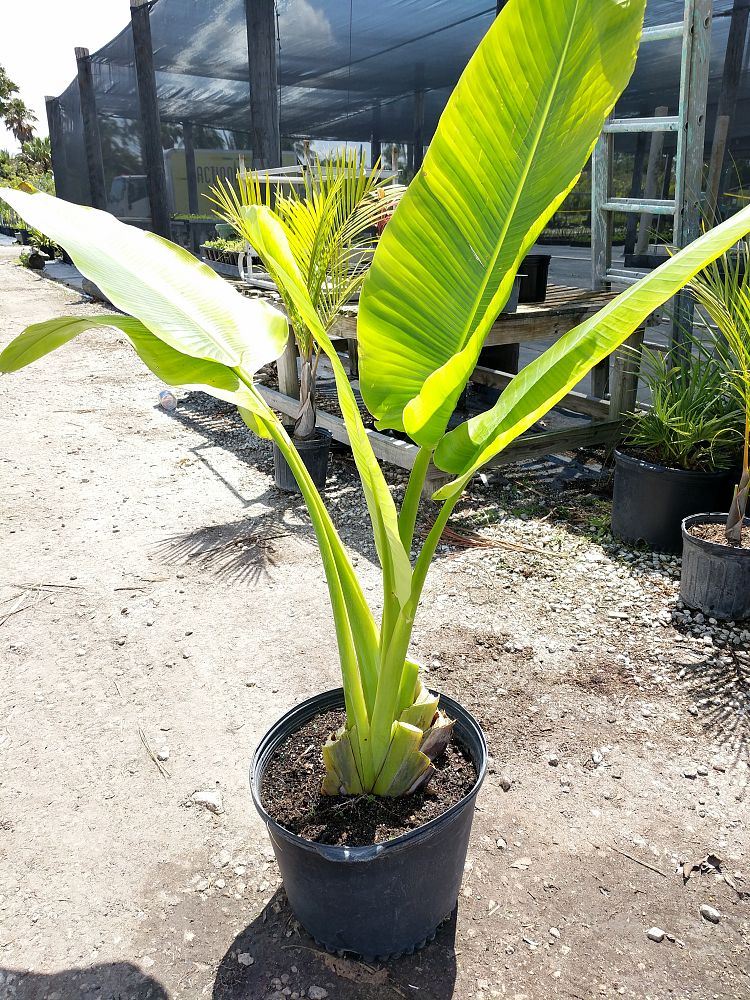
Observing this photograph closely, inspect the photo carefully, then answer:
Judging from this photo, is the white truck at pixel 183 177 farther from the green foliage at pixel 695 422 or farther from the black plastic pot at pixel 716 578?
the black plastic pot at pixel 716 578

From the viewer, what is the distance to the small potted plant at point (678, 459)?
320 centimetres

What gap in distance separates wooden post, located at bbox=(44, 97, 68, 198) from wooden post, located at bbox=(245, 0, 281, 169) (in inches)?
478

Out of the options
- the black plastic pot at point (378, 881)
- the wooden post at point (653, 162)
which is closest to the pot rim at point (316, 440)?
the wooden post at point (653, 162)

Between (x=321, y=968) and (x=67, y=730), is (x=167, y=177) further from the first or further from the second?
(x=321, y=968)

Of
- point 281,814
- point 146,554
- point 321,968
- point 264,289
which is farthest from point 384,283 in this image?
point 264,289

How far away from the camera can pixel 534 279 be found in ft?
15.1

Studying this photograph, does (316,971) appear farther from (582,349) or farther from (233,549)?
(233,549)

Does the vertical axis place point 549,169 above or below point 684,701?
above

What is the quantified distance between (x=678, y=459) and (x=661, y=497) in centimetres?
20

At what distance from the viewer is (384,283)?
1298 mm

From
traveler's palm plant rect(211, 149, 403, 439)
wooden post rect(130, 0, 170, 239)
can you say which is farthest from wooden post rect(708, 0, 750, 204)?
wooden post rect(130, 0, 170, 239)

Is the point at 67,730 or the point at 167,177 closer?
the point at 67,730

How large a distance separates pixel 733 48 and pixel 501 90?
3240 millimetres

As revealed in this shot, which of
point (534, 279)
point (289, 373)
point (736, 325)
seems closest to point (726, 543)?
point (736, 325)
